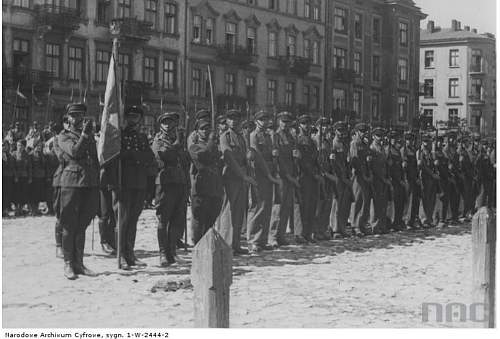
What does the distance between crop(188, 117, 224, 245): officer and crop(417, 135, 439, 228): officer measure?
20.5 feet

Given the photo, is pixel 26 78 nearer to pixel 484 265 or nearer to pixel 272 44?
pixel 272 44

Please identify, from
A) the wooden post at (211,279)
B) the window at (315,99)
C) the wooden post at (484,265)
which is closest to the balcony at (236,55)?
the window at (315,99)

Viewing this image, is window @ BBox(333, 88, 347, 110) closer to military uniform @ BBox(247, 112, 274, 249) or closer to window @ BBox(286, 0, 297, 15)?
window @ BBox(286, 0, 297, 15)

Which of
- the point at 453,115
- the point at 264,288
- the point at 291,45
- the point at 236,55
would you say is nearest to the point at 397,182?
the point at 453,115

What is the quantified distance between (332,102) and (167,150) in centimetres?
1180

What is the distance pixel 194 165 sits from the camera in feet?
31.4

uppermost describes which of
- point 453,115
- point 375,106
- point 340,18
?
point 340,18

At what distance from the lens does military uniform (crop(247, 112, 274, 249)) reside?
10.9 m

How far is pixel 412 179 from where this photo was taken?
1438 centimetres

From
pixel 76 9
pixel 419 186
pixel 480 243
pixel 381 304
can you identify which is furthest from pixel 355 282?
pixel 76 9

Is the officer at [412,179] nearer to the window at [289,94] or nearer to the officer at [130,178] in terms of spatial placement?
the window at [289,94]

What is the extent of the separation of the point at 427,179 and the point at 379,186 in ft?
5.99

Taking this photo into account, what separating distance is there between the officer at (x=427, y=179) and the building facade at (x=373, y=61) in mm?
2146

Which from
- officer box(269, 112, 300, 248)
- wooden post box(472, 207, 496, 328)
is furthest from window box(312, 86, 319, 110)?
wooden post box(472, 207, 496, 328)
